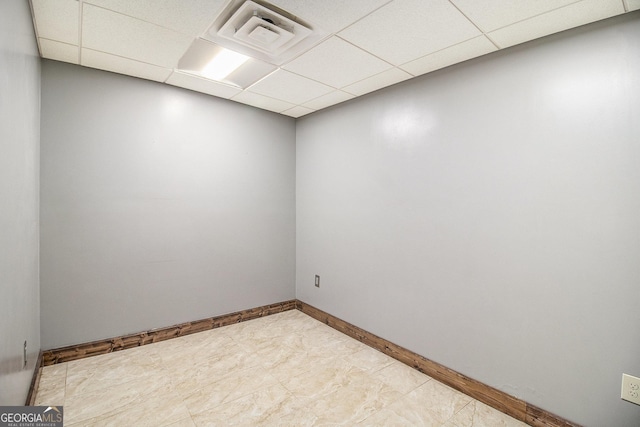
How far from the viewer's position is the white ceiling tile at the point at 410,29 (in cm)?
172

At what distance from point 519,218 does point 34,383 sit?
3.60 metres

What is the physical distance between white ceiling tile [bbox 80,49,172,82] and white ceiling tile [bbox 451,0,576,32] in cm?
241

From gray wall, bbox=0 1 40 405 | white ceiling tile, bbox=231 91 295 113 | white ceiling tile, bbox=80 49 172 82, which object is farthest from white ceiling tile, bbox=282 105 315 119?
gray wall, bbox=0 1 40 405

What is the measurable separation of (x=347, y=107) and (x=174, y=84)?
5.97 ft

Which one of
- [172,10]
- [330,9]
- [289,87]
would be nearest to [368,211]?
[289,87]

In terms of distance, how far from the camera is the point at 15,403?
1.57m

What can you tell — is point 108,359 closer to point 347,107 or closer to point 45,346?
point 45,346

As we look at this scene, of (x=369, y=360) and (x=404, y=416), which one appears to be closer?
(x=404, y=416)

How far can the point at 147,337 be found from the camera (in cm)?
293

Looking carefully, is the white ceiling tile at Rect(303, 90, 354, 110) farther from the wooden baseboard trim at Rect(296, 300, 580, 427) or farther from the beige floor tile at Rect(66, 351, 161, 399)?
the beige floor tile at Rect(66, 351, 161, 399)

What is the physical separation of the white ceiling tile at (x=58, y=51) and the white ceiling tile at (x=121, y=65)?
0.06 m

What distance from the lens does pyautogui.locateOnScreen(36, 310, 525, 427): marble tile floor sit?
1.97 metres

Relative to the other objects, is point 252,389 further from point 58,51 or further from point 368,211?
point 58,51

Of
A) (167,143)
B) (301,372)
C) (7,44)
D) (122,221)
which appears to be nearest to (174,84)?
(167,143)
